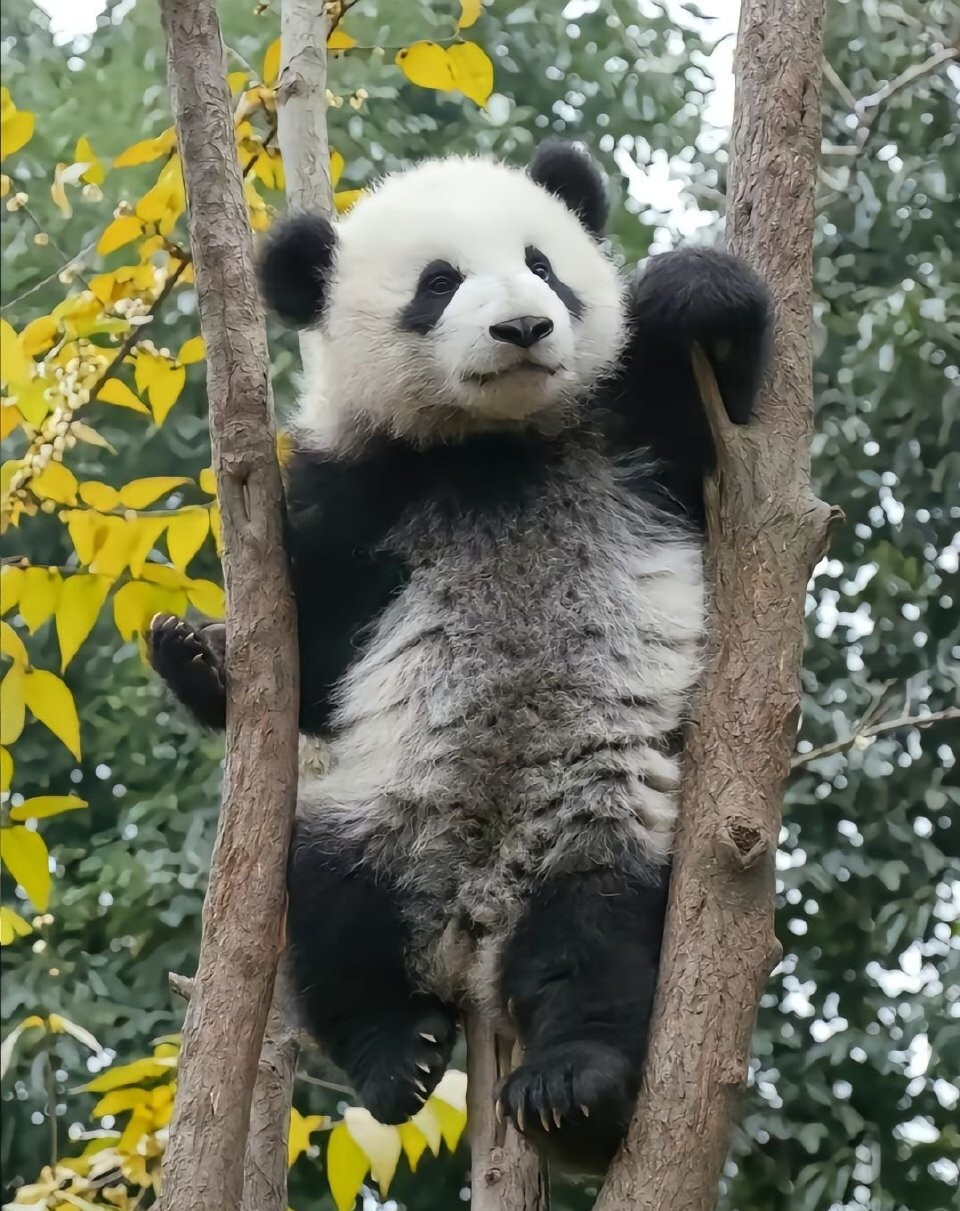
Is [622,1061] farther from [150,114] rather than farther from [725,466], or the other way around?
[150,114]

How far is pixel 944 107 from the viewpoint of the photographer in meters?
5.68

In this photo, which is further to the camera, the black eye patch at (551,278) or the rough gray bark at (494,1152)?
the black eye patch at (551,278)

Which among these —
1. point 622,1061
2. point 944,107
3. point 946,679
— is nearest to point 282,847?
point 622,1061

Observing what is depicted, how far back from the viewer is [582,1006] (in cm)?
255

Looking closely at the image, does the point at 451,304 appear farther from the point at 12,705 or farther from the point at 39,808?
the point at 39,808

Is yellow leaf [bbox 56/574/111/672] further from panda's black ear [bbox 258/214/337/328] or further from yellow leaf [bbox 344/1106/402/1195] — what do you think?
yellow leaf [bbox 344/1106/402/1195]

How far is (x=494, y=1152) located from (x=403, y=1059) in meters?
0.25

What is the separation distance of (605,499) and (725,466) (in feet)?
1.59

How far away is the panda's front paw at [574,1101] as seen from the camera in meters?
2.37

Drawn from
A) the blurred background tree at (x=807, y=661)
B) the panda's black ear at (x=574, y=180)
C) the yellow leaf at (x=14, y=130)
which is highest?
the yellow leaf at (x=14, y=130)

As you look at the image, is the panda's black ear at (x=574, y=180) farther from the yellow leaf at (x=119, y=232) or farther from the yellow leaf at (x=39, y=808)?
the yellow leaf at (x=39, y=808)

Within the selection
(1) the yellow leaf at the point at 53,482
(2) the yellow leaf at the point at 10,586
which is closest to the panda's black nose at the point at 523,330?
(1) the yellow leaf at the point at 53,482

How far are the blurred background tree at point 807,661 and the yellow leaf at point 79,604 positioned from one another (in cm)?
242

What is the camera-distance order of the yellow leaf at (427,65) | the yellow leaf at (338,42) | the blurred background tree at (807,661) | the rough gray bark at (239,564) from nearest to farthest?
the rough gray bark at (239,564) → the yellow leaf at (427,65) → the yellow leaf at (338,42) → the blurred background tree at (807,661)
